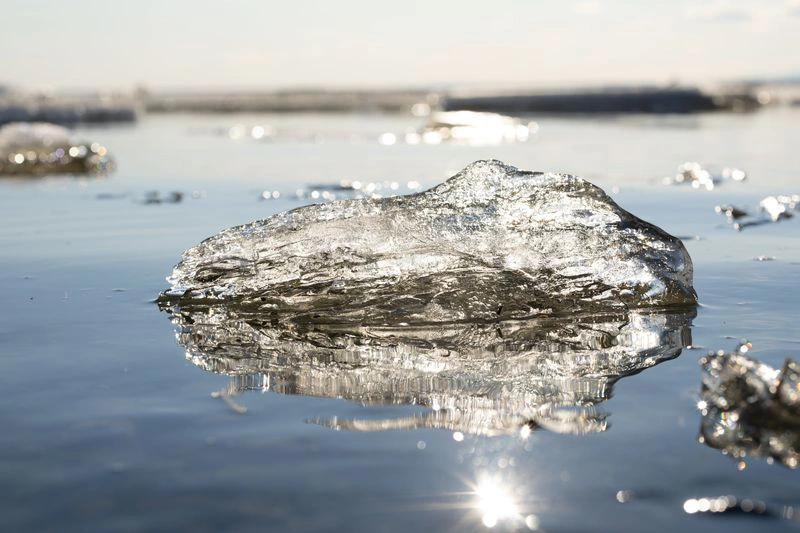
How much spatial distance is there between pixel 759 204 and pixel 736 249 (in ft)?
7.15

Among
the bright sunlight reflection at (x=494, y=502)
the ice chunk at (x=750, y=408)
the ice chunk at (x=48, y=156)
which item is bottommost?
the bright sunlight reflection at (x=494, y=502)

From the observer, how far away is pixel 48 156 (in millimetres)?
11125

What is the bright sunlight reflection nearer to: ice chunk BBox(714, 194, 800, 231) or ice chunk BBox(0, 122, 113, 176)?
ice chunk BBox(714, 194, 800, 231)

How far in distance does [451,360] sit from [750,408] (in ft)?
3.28

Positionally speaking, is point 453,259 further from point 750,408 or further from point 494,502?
point 494,502

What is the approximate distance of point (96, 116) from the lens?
91.4 ft

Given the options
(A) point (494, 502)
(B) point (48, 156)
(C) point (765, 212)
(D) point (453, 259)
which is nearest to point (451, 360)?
(D) point (453, 259)

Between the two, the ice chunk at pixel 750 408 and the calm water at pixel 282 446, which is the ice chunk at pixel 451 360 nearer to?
the calm water at pixel 282 446

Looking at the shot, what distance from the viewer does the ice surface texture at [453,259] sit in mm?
3635

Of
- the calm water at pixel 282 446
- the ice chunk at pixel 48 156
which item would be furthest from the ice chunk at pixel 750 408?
the ice chunk at pixel 48 156

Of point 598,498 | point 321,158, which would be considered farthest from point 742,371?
point 321,158

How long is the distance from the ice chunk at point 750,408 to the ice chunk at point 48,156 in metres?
9.58

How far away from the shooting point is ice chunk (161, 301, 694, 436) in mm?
2418

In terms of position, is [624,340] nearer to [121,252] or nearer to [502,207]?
[502,207]
